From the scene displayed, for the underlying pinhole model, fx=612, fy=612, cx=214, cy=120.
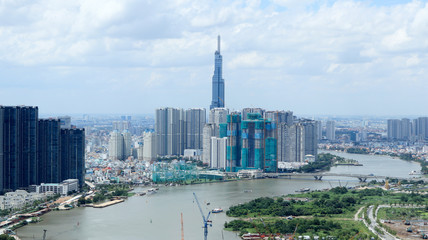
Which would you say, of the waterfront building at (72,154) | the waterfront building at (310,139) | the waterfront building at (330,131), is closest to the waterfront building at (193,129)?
the waterfront building at (310,139)

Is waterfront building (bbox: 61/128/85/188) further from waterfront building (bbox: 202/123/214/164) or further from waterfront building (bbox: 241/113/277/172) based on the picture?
waterfront building (bbox: 202/123/214/164)

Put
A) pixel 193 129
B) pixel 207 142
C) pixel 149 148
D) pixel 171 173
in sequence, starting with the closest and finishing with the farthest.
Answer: pixel 171 173 < pixel 207 142 < pixel 149 148 < pixel 193 129

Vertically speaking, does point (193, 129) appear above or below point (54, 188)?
above

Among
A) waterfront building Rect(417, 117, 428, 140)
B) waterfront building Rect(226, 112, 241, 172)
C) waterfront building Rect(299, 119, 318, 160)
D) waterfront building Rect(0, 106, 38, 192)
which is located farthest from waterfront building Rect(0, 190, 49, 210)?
waterfront building Rect(417, 117, 428, 140)

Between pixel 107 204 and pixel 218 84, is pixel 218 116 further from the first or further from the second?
pixel 107 204

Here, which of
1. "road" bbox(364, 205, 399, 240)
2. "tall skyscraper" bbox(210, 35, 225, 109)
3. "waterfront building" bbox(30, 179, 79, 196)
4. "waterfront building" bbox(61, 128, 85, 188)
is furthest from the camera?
"tall skyscraper" bbox(210, 35, 225, 109)

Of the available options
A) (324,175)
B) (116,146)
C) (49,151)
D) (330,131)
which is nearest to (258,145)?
(324,175)

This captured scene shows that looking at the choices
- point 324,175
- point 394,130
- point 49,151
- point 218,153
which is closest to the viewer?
point 49,151
